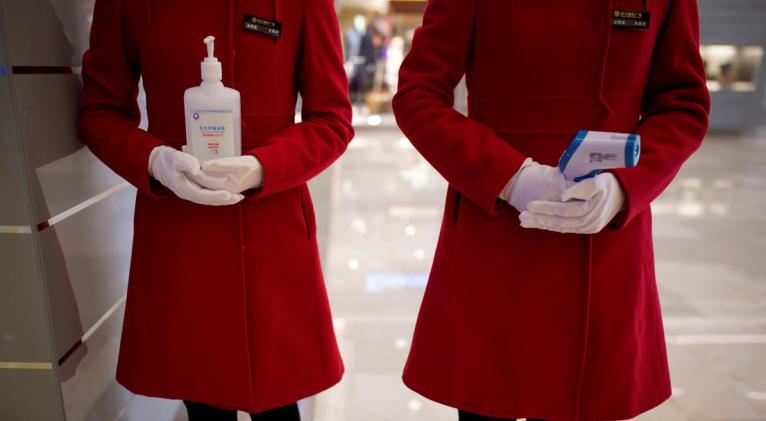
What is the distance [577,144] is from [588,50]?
0.79 ft

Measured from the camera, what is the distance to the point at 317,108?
50.0 inches

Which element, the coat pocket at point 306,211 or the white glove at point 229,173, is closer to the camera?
the white glove at point 229,173

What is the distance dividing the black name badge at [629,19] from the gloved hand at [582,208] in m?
0.27

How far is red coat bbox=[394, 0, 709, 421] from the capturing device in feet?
3.40

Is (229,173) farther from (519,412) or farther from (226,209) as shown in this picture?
(519,412)

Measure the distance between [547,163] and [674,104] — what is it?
24 centimetres

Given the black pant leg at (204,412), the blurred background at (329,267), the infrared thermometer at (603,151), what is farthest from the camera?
the black pant leg at (204,412)

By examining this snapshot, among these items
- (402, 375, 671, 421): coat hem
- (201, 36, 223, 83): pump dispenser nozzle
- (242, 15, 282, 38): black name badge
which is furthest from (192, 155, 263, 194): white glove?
(402, 375, 671, 421): coat hem

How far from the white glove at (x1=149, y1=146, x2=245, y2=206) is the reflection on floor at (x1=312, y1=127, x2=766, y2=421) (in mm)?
1319

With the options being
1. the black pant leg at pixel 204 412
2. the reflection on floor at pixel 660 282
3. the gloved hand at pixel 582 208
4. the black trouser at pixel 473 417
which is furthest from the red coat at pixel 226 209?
the reflection on floor at pixel 660 282

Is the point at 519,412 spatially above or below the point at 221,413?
above

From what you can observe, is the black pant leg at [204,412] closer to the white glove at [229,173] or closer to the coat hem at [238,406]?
the coat hem at [238,406]

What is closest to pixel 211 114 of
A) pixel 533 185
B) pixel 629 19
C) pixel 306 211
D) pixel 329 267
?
pixel 306 211

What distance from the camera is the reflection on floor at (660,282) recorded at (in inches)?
90.4
